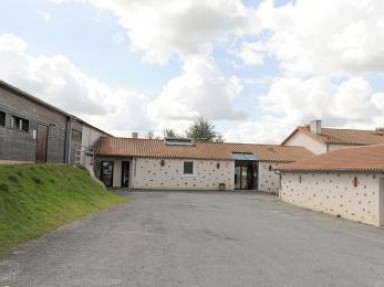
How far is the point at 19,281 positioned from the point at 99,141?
118 ft

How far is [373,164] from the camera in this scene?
21.9 meters

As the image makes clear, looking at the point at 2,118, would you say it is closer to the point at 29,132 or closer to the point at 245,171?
the point at 29,132

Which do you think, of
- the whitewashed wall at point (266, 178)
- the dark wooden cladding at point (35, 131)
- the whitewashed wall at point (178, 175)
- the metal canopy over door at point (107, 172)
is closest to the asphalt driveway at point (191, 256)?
the dark wooden cladding at point (35, 131)

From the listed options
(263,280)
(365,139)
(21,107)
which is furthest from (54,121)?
(365,139)

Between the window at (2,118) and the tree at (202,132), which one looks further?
the tree at (202,132)

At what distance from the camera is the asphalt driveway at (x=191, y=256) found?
8219 mm

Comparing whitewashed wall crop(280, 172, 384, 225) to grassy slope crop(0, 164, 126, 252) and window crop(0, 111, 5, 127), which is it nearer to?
grassy slope crop(0, 164, 126, 252)

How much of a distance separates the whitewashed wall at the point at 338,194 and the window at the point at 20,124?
15.2 meters

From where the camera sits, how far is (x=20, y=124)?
23344 mm

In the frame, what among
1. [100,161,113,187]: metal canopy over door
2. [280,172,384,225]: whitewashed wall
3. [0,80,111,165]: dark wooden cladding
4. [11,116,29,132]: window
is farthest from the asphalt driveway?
[100,161,113,187]: metal canopy over door

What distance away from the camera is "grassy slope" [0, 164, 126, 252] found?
12.5 m

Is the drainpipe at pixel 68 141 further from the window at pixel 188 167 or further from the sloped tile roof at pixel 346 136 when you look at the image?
the sloped tile roof at pixel 346 136

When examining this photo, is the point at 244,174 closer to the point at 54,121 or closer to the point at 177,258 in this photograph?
the point at 54,121

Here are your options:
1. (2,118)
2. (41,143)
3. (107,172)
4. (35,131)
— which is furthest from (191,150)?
(2,118)
